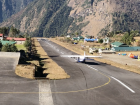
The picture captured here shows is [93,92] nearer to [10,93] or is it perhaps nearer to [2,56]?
[10,93]

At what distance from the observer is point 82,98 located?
77.4 ft

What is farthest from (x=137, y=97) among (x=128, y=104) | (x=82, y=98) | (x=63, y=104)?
(x=63, y=104)

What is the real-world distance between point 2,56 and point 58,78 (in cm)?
2315

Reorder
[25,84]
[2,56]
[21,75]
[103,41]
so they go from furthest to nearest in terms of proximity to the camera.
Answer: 1. [103,41]
2. [2,56]
3. [21,75]
4. [25,84]

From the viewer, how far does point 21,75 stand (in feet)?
106

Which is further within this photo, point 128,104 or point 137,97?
point 137,97

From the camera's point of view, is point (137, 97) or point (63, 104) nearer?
point (63, 104)

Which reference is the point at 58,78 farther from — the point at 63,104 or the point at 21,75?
the point at 63,104

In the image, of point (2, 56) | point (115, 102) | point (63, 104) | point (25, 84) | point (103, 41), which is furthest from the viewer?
point (103, 41)

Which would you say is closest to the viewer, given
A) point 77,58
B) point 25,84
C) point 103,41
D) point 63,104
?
point 63,104

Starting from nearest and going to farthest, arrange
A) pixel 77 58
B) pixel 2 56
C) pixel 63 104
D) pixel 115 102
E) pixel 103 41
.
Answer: pixel 63 104 < pixel 115 102 < pixel 2 56 < pixel 77 58 < pixel 103 41

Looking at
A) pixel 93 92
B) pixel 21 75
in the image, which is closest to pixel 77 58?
pixel 21 75

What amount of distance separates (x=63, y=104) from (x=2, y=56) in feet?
108

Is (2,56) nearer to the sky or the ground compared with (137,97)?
nearer to the sky
